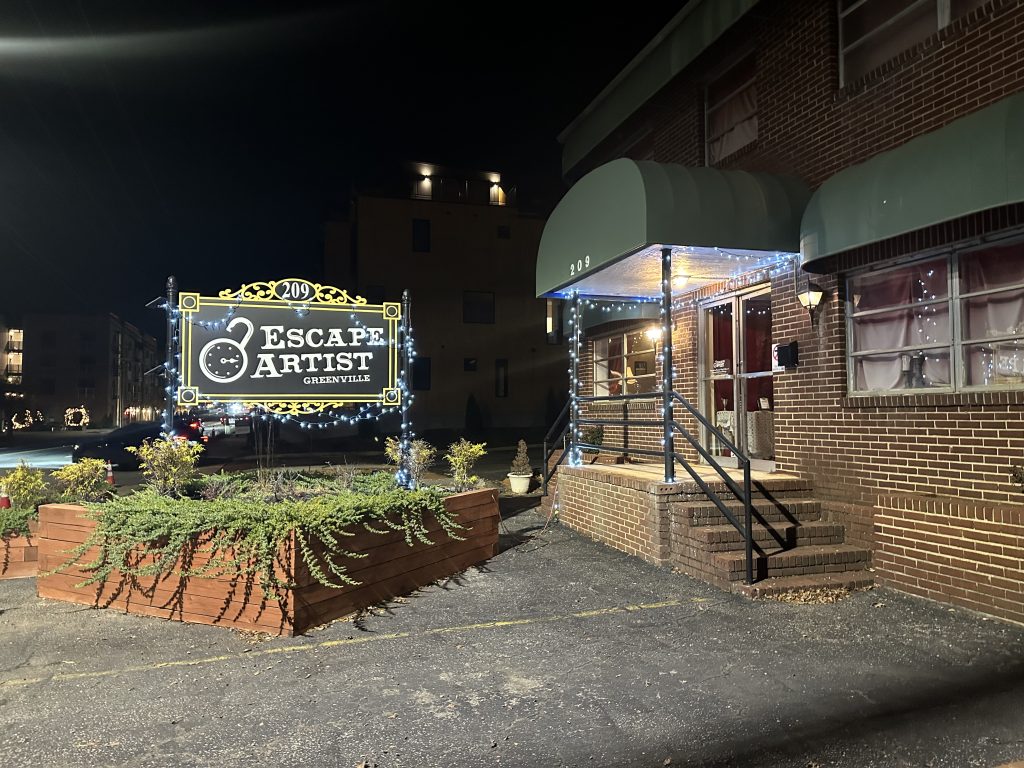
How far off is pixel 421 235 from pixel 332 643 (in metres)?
29.7

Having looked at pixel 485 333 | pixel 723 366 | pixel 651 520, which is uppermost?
pixel 485 333

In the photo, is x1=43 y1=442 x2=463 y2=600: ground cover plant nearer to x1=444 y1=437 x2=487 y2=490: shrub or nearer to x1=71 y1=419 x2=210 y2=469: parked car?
x1=444 y1=437 x2=487 y2=490: shrub

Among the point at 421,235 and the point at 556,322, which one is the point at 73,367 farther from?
the point at 556,322

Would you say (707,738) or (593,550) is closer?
(707,738)

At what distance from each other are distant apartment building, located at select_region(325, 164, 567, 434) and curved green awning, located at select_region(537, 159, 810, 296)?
24836 mm

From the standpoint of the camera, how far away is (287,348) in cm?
665

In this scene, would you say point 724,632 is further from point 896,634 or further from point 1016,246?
point 1016,246

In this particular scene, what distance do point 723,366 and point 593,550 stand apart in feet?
11.0

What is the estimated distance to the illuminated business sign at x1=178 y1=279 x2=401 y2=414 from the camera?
21.1 ft

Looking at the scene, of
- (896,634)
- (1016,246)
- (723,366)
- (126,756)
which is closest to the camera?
(126,756)

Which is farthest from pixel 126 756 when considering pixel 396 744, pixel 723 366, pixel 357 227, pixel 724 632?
pixel 357 227

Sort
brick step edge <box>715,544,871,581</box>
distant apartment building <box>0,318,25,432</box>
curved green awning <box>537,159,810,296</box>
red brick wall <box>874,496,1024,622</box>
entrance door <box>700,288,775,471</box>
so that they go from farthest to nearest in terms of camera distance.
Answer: distant apartment building <box>0,318,25,432</box> < entrance door <box>700,288,775,471</box> < curved green awning <box>537,159,810,296</box> < brick step edge <box>715,544,871,581</box> < red brick wall <box>874,496,1024,622</box>

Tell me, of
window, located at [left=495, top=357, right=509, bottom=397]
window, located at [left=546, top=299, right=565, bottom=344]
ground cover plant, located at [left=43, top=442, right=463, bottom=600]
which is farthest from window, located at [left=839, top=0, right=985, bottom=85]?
window, located at [left=495, top=357, right=509, bottom=397]

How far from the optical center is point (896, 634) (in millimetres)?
4789
